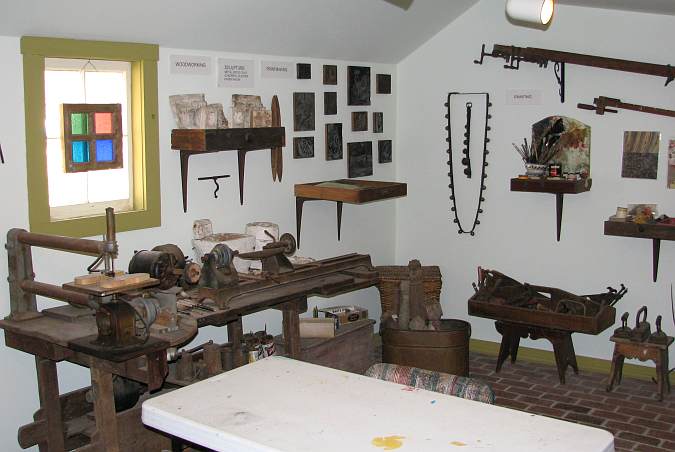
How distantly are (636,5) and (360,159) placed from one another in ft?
7.46

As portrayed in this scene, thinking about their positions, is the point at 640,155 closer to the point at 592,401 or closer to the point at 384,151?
the point at 592,401

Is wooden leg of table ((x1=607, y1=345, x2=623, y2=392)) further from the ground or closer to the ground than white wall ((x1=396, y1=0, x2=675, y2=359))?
closer to the ground

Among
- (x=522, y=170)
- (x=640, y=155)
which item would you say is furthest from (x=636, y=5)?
(x=522, y=170)

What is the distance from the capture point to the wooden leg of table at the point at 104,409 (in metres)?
3.44

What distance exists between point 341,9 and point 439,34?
158 cm

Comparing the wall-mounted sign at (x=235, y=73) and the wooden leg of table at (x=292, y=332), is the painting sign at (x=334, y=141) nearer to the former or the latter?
the wall-mounted sign at (x=235, y=73)

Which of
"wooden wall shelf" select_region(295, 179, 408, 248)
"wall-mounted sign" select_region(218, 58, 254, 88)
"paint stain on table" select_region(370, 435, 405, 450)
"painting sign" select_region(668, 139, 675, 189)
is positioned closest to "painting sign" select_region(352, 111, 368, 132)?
"wooden wall shelf" select_region(295, 179, 408, 248)

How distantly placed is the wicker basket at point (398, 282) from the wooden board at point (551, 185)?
93 cm

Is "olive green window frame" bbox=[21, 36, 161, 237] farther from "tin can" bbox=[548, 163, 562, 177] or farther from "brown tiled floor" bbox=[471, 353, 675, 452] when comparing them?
"tin can" bbox=[548, 163, 562, 177]

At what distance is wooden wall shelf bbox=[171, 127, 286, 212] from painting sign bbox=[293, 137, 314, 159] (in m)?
0.48

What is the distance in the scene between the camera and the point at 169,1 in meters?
4.18

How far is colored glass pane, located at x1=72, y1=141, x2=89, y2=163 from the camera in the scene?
14.0 feet

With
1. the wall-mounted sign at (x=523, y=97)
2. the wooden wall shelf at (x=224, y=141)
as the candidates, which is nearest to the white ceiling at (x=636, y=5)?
the wall-mounted sign at (x=523, y=97)

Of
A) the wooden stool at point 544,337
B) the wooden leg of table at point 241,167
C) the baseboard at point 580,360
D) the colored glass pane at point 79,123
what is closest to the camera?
the colored glass pane at point 79,123
